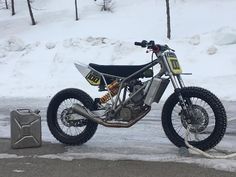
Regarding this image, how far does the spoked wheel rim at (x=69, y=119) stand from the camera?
7.38 m

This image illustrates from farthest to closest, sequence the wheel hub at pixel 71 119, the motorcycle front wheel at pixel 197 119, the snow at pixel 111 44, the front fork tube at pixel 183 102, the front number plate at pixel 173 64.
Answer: the snow at pixel 111 44 < the wheel hub at pixel 71 119 < the front number plate at pixel 173 64 < the front fork tube at pixel 183 102 < the motorcycle front wheel at pixel 197 119

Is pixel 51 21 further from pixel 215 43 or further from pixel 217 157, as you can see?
pixel 217 157

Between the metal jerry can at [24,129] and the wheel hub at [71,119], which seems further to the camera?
the wheel hub at [71,119]

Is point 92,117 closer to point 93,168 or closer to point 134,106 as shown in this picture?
point 134,106

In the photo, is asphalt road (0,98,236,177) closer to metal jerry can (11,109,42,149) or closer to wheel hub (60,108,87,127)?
metal jerry can (11,109,42,149)

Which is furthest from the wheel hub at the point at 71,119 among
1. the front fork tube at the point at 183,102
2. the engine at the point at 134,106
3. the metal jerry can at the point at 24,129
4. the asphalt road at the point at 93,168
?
the front fork tube at the point at 183,102

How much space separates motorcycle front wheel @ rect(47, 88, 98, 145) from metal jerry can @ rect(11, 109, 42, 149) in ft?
1.19

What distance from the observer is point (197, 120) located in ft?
21.6

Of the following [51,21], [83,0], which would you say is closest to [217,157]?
[51,21]

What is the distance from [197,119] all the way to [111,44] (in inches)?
539

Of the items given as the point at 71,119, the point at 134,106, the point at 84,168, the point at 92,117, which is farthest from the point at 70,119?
the point at 84,168

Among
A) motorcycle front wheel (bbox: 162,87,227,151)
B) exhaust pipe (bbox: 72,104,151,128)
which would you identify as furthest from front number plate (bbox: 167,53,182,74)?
exhaust pipe (bbox: 72,104,151,128)

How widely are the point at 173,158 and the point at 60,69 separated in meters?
12.4

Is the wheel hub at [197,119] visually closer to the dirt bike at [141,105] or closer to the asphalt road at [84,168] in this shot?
the dirt bike at [141,105]
